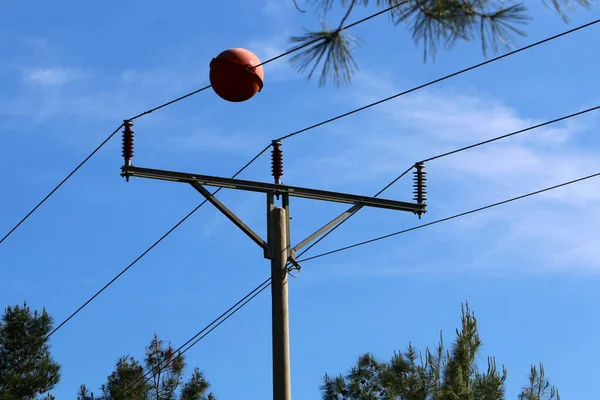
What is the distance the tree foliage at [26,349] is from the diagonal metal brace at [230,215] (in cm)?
1937

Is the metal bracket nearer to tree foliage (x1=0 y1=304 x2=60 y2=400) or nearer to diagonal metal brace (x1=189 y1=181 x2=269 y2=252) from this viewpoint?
diagonal metal brace (x1=189 y1=181 x2=269 y2=252)

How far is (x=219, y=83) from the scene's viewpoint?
12.1 m

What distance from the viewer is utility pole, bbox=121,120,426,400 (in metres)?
12.1

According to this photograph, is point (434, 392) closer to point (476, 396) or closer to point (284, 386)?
point (476, 396)

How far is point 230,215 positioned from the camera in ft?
41.9

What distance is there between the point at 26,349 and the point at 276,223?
20.3 metres

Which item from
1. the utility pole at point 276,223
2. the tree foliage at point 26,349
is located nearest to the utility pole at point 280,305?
the utility pole at point 276,223

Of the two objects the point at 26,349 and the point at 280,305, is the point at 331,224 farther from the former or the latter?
the point at 26,349

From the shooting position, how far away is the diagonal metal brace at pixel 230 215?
41.7 ft

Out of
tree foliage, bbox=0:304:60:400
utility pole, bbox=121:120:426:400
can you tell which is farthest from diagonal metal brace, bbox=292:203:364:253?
tree foliage, bbox=0:304:60:400

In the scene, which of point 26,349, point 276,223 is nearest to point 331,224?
point 276,223

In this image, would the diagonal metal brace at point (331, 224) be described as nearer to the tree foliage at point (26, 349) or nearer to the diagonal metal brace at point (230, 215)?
the diagonal metal brace at point (230, 215)

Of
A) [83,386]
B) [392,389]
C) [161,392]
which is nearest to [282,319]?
[392,389]

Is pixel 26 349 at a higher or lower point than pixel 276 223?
higher
